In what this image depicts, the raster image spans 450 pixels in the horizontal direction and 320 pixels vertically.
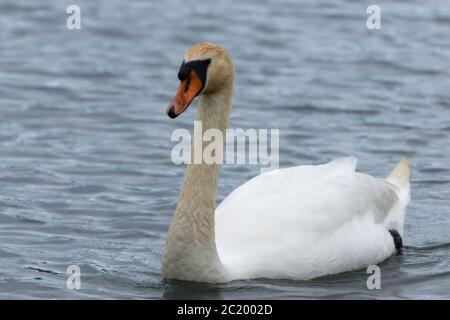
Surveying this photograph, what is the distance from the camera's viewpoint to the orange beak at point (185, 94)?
9.16 m

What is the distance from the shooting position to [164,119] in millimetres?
15789

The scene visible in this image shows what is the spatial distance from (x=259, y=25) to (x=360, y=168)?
7.02 metres

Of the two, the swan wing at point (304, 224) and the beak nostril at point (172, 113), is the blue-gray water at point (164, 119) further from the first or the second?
the beak nostril at point (172, 113)

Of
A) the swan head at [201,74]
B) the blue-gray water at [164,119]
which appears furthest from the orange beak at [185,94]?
the blue-gray water at [164,119]

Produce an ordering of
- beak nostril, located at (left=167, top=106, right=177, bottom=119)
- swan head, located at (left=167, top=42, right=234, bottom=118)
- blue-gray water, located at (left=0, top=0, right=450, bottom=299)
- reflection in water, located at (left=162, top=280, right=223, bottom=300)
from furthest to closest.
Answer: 1. blue-gray water, located at (left=0, top=0, right=450, bottom=299)
2. reflection in water, located at (left=162, top=280, right=223, bottom=300)
3. swan head, located at (left=167, top=42, right=234, bottom=118)
4. beak nostril, located at (left=167, top=106, right=177, bottom=119)

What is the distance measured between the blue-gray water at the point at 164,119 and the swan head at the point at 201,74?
142 cm

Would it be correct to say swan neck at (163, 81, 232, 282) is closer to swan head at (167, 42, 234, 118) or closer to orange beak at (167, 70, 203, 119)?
swan head at (167, 42, 234, 118)

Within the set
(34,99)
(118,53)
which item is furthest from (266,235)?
(118,53)

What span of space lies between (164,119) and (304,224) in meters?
6.01

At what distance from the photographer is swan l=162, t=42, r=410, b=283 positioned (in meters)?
9.59

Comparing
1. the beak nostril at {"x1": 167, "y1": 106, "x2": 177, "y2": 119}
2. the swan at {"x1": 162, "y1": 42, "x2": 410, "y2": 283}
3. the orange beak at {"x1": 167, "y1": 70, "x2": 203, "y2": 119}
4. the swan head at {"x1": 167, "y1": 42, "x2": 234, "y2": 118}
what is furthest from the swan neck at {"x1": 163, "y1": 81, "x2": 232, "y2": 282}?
the beak nostril at {"x1": 167, "y1": 106, "x2": 177, "y2": 119}

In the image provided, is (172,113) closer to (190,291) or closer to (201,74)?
(201,74)
